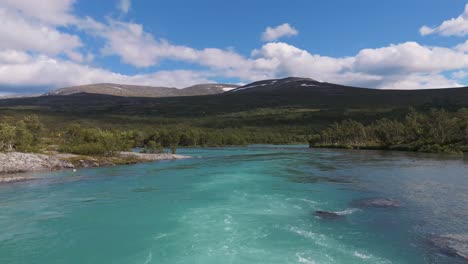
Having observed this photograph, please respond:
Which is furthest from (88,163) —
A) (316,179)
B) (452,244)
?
(452,244)

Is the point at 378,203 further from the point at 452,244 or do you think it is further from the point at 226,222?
the point at 226,222

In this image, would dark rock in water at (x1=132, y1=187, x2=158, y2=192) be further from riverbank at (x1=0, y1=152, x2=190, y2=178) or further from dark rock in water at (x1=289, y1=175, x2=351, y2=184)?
riverbank at (x1=0, y1=152, x2=190, y2=178)

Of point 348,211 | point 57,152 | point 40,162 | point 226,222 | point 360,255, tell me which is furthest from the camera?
point 57,152

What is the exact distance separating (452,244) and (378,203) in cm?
841

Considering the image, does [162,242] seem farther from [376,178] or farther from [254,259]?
[376,178]

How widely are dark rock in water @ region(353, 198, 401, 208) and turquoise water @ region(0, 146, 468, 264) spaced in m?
0.76

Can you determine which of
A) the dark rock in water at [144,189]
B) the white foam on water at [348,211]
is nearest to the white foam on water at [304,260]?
the white foam on water at [348,211]

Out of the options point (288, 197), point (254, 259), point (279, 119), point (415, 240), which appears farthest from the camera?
point (279, 119)

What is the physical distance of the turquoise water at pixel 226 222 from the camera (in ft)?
47.8

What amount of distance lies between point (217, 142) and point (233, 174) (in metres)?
90.8

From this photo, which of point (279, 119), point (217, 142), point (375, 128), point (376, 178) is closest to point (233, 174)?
point (376, 178)

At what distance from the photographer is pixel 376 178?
1383 inches

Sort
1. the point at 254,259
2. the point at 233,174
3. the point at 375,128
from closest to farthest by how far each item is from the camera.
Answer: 1. the point at 254,259
2. the point at 233,174
3. the point at 375,128

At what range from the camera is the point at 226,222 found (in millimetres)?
19406
